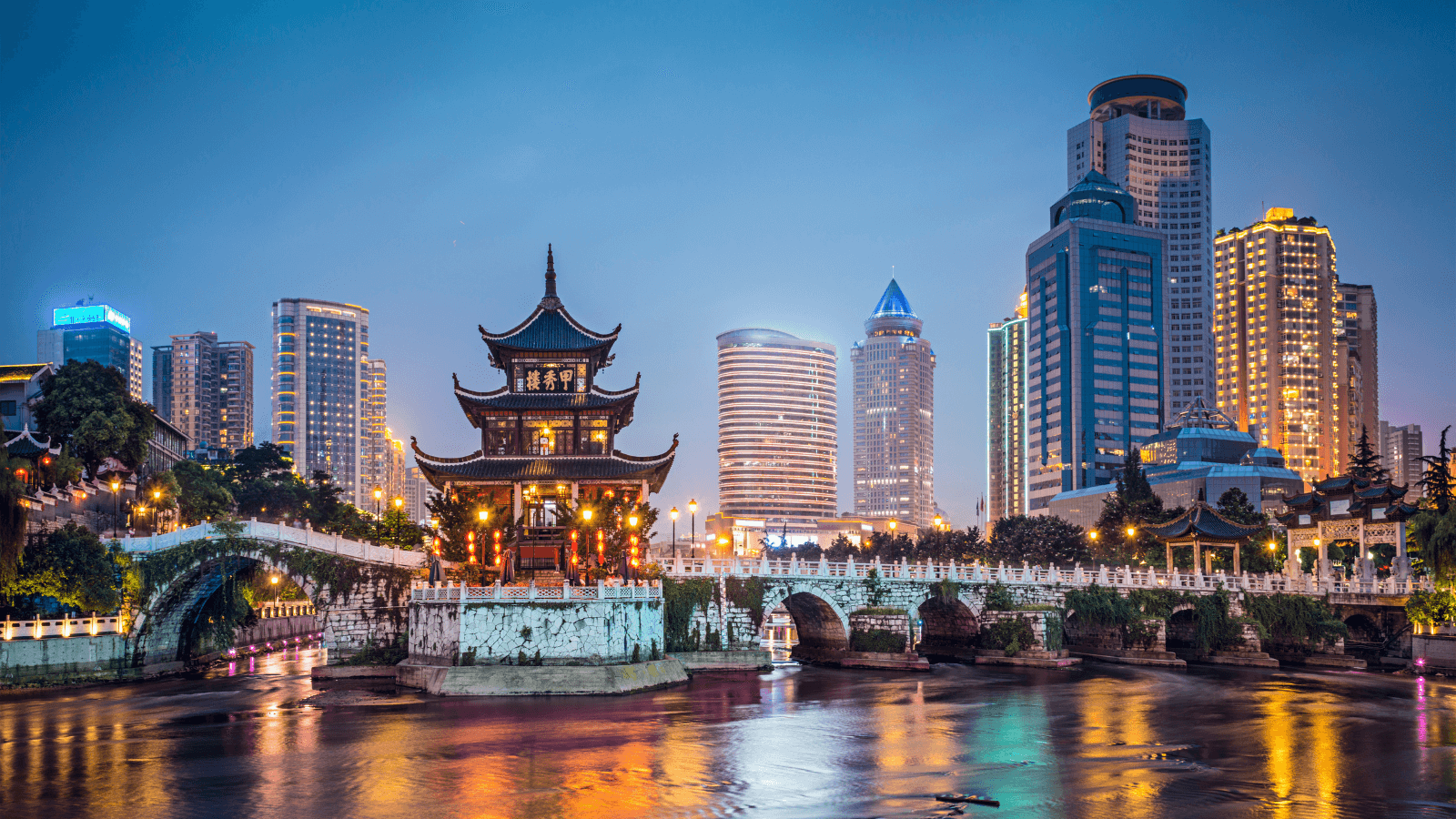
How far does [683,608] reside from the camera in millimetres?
51125

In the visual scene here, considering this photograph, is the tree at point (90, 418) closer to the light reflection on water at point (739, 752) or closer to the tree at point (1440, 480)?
the light reflection on water at point (739, 752)

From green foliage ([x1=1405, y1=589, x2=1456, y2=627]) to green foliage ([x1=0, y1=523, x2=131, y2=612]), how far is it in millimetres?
61760

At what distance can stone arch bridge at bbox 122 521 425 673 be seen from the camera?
160 feet

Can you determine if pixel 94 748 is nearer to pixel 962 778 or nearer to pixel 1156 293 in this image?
pixel 962 778

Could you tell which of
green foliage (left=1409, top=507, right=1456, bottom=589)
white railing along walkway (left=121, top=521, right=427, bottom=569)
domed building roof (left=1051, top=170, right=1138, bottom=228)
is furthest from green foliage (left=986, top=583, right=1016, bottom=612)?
domed building roof (left=1051, top=170, right=1138, bottom=228)

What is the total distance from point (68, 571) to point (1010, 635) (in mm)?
44014

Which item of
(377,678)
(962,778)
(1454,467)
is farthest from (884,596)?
(1454,467)

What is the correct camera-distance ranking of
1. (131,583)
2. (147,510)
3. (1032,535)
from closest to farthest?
(131,583), (147,510), (1032,535)

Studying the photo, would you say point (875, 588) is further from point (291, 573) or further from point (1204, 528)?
point (291, 573)

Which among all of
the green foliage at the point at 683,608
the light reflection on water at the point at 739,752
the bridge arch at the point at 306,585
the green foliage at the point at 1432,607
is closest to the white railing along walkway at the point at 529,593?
the light reflection on water at the point at 739,752

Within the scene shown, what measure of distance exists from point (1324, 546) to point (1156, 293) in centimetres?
10604

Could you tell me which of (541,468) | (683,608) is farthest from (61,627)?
(683,608)

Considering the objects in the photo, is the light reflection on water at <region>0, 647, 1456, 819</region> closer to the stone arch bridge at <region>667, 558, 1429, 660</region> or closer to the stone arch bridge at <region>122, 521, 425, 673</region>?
the stone arch bridge at <region>122, 521, 425, 673</region>

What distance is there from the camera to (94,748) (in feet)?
102
